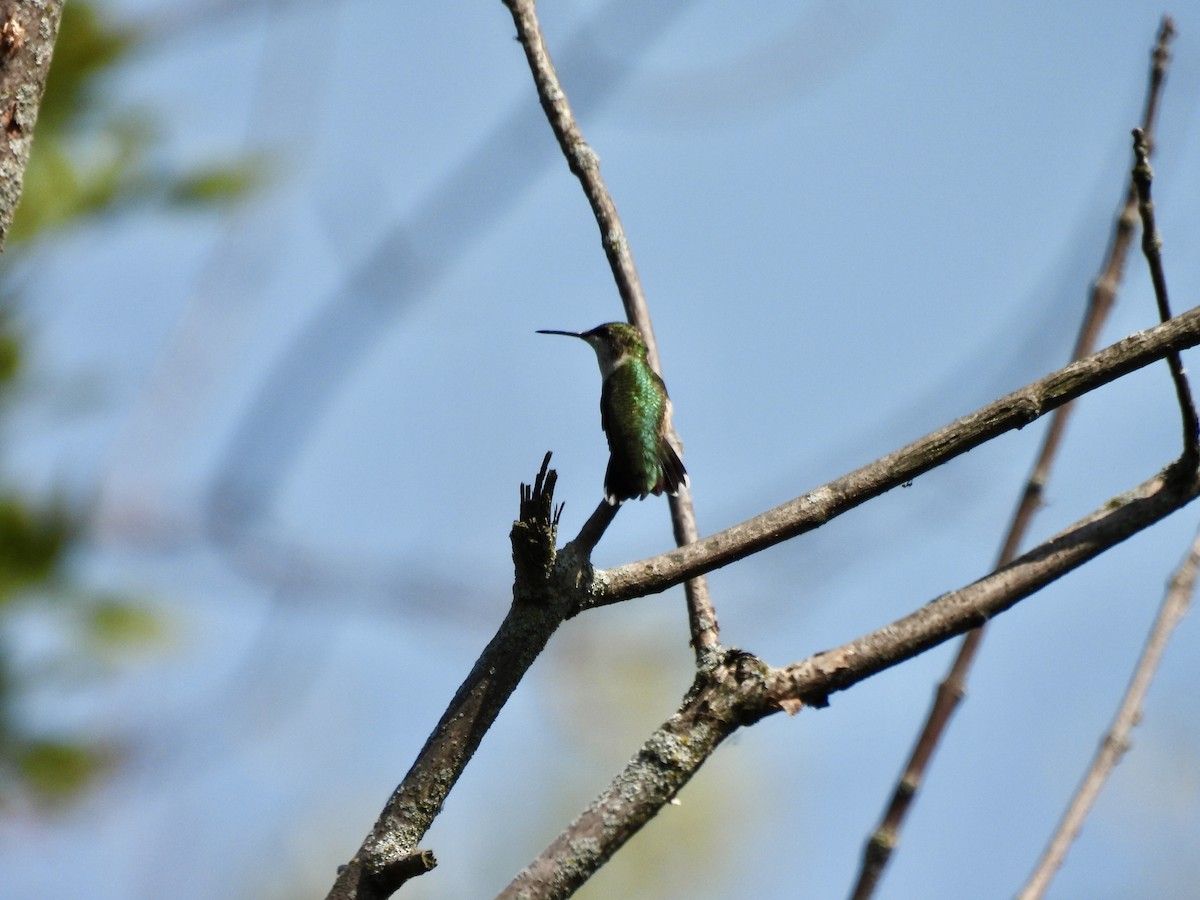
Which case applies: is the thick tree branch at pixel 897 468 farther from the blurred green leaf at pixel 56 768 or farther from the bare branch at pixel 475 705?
the blurred green leaf at pixel 56 768

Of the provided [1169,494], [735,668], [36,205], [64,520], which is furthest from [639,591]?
[36,205]

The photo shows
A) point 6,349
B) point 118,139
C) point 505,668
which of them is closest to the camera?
point 505,668

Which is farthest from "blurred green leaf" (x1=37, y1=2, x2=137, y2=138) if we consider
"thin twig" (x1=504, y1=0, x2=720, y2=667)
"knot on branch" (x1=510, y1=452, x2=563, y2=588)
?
"knot on branch" (x1=510, y1=452, x2=563, y2=588)

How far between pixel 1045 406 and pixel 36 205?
5.72 m

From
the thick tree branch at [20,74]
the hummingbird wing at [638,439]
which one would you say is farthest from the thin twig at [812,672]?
the thick tree branch at [20,74]

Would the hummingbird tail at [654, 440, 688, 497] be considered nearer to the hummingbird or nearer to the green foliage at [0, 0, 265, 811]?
the hummingbird

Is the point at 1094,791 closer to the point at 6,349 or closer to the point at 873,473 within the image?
the point at 873,473

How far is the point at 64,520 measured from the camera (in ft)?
20.5

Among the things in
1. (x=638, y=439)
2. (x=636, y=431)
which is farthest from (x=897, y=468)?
(x=636, y=431)

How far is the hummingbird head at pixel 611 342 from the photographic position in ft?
15.4

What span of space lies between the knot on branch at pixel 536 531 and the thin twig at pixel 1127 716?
1.25 meters

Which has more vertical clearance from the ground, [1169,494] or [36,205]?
[36,205]

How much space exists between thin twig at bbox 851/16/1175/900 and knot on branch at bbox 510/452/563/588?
991 millimetres

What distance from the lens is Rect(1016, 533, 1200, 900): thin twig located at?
104 inches
